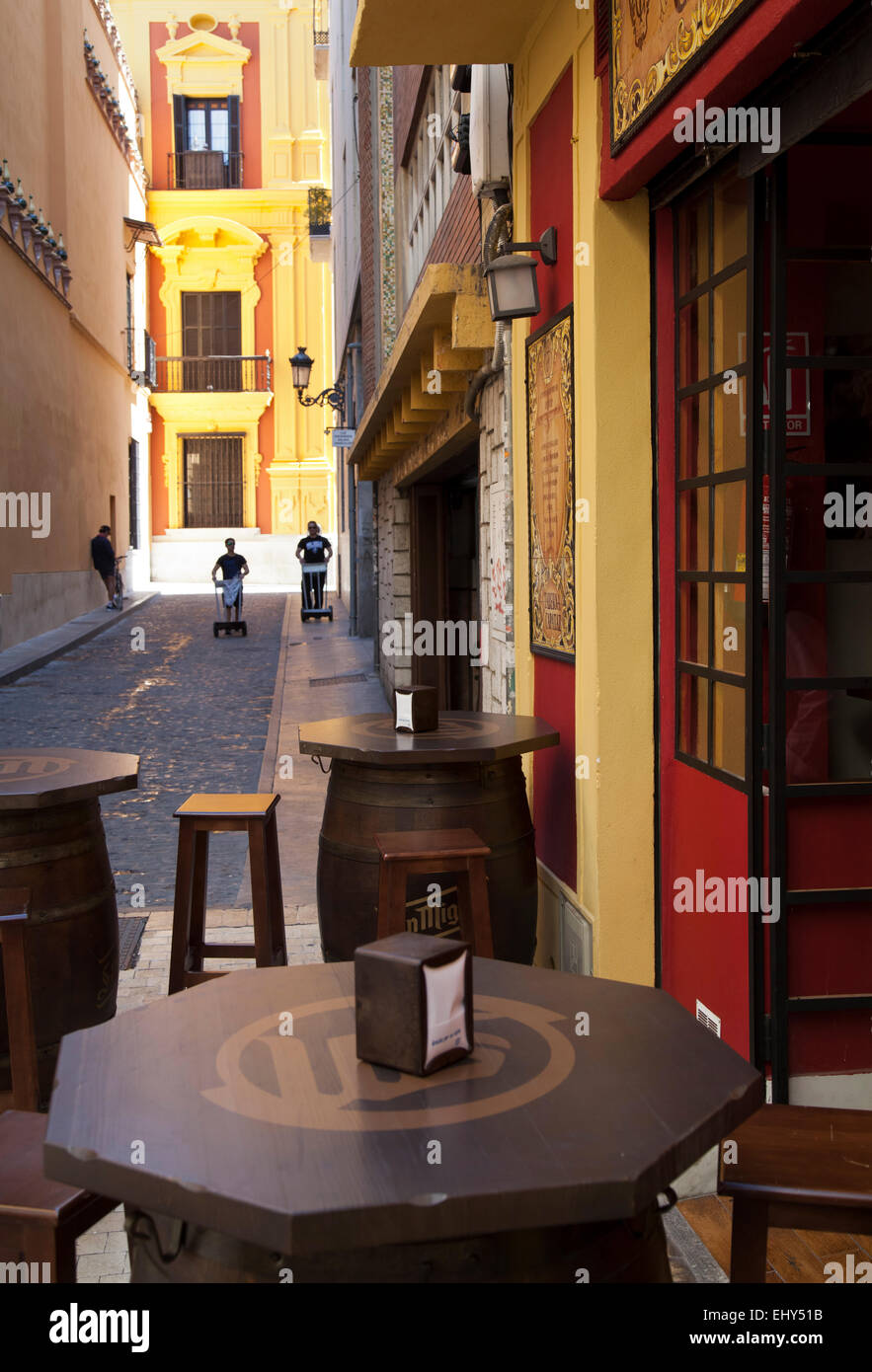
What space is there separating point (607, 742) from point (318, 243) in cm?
2623

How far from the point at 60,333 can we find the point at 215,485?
12556mm

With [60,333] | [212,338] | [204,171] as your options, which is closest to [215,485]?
[212,338]

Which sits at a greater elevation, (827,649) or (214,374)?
(214,374)

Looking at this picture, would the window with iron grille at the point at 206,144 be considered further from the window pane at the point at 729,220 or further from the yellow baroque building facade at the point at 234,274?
the window pane at the point at 729,220

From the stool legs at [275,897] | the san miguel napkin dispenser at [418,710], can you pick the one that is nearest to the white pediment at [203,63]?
the stool legs at [275,897]

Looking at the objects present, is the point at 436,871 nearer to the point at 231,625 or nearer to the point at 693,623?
the point at 693,623

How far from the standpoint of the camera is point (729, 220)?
3.45 metres

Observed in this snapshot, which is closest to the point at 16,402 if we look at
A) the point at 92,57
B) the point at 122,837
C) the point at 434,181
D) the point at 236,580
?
the point at 236,580

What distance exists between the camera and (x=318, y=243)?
28.2m

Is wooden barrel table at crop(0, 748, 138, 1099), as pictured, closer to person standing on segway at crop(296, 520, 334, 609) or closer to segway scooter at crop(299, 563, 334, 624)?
person standing on segway at crop(296, 520, 334, 609)

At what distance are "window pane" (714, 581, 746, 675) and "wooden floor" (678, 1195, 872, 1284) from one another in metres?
1.40

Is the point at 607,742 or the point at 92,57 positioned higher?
the point at 92,57

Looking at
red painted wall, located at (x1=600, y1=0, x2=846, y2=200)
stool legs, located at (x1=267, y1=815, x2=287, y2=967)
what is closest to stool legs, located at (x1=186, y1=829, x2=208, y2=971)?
stool legs, located at (x1=267, y1=815, x2=287, y2=967)
